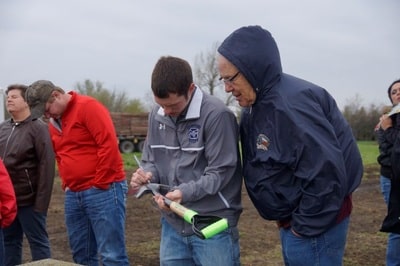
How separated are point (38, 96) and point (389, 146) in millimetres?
3122

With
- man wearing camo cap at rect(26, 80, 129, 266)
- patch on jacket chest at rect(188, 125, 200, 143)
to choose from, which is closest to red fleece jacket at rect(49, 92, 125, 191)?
man wearing camo cap at rect(26, 80, 129, 266)

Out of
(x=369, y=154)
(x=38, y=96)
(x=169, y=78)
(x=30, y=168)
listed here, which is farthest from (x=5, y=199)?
(x=369, y=154)

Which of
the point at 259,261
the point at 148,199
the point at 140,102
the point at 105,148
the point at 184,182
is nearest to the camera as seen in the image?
the point at 184,182

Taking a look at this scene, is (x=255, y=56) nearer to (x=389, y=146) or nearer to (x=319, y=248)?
(x=319, y=248)

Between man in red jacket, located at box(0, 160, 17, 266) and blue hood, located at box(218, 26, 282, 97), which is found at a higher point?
blue hood, located at box(218, 26, 282, 97)

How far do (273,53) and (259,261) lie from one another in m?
4.50

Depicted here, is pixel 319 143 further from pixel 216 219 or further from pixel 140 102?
pixel 140 102

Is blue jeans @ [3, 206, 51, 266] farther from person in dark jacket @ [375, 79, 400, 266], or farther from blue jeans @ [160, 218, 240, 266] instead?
person in dark jacket @ [375, 79, 400, 266]

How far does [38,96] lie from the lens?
163 inches

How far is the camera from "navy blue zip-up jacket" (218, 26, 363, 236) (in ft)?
8.04

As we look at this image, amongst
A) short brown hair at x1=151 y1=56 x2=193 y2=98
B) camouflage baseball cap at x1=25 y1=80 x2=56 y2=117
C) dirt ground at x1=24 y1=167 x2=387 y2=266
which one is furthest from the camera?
dirt ground at x1=24 y1=167 x2=387 y2=266

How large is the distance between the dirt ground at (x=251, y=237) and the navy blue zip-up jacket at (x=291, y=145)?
4105mm

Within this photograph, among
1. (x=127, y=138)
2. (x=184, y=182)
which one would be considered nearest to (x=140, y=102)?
(x=127, y=138)

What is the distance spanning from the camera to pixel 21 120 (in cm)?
500
